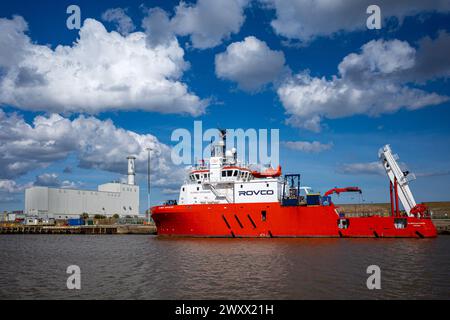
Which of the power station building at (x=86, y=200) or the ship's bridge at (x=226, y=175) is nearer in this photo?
the ship's bridge at (x=226, y=175)

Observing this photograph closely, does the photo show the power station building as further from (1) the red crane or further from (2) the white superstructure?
(1) the red crane

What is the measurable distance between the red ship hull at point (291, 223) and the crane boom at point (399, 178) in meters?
1.71

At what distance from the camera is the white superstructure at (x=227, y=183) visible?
118ft

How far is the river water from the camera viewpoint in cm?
1484

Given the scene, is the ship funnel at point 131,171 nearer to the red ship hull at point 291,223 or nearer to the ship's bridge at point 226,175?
the ship's bridge at point 226,175

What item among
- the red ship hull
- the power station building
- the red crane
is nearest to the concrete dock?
the power station building

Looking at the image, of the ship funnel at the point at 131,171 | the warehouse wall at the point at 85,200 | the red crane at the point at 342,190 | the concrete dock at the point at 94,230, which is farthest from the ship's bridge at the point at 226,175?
the ship funnel at the point at 131,171

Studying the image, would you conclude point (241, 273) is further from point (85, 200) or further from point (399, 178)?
point (85, 200)

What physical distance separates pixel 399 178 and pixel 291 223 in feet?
36.9

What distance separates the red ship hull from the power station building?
203 ft

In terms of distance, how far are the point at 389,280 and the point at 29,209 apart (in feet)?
282

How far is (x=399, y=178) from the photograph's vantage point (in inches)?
1428
